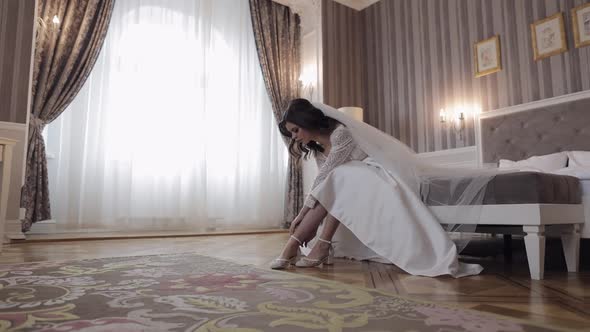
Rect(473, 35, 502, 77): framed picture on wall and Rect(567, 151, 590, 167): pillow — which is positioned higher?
Rect(473, 35, 502, 77): framed picture on wall

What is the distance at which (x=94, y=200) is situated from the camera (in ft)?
13.4

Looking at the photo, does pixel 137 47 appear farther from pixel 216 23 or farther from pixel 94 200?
pixel 94 200

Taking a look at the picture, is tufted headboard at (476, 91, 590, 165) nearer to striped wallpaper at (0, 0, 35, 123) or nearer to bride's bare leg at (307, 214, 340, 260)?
bride's bare leg at (307, 214, 340, 260)

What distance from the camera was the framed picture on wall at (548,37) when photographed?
3.74m

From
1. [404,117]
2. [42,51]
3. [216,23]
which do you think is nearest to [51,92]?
[42,51]

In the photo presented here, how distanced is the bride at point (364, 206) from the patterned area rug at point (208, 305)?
47cm

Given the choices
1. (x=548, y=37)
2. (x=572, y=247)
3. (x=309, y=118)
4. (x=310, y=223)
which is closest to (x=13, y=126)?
(x=309, y=118)

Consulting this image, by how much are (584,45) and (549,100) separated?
1.77 ft

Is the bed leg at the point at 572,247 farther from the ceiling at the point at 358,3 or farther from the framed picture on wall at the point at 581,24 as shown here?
the ceiling at the point at 358,3

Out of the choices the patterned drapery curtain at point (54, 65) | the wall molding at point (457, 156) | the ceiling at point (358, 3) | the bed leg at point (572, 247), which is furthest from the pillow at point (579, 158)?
the patterned drapery curtain at point (54, 65)

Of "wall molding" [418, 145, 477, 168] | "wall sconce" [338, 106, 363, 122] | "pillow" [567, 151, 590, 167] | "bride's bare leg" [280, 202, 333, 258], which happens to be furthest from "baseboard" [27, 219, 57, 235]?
"pillow" [567, 151, 590, 167]

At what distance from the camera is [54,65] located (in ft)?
12.9

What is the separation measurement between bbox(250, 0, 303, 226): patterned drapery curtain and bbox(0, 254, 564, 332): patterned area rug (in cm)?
361

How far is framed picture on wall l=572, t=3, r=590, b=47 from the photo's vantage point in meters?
3.58
